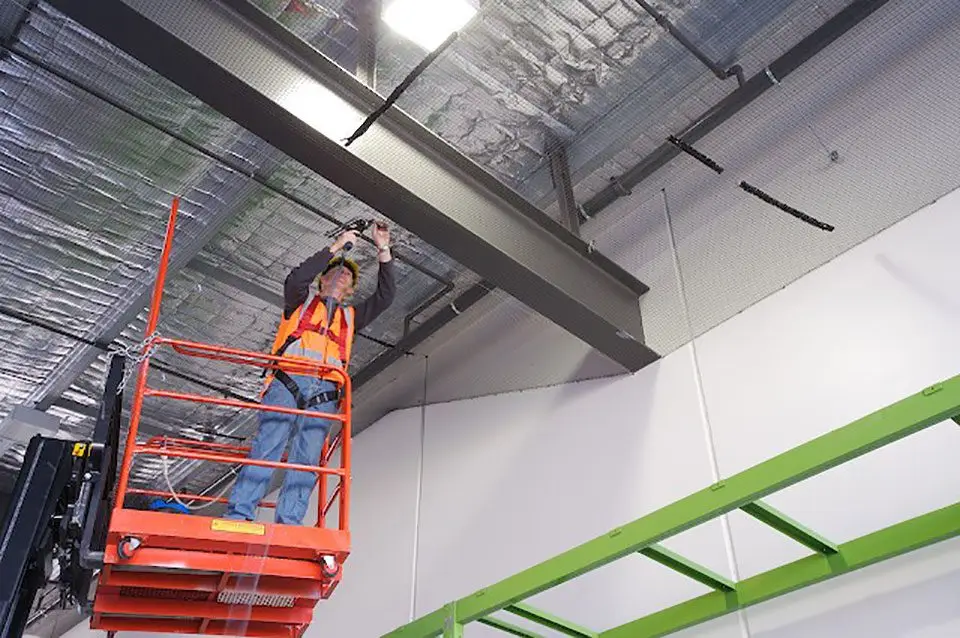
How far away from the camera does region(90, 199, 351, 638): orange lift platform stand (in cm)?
411

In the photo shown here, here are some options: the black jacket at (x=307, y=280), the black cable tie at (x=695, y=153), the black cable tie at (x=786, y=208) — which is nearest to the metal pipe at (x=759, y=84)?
the black cable tie at (x=695, y=153)

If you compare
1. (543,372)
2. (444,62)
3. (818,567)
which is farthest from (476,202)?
(818,567)

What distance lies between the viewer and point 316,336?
537 cm

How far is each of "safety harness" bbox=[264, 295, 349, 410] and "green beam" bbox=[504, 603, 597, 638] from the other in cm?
170

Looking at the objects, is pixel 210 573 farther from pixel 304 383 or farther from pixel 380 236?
pixel 380 236

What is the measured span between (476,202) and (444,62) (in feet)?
3.63

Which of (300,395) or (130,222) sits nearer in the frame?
(300,395)

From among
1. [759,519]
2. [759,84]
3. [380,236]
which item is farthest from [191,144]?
[759,519]

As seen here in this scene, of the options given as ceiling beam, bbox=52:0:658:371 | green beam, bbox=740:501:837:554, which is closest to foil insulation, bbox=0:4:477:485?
ceiling beam, bbox=52:0:658:371

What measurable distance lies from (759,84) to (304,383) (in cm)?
406

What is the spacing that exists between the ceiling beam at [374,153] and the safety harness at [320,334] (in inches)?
31.7

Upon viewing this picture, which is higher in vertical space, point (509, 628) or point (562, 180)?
point (562, 180)

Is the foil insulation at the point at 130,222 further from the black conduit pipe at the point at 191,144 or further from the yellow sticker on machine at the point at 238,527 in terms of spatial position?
the yellow sticker on machine at the point at 238,527

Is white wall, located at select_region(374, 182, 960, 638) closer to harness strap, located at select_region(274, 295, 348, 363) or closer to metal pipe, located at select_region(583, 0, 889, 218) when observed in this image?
metal pipe, located at select_region(583, 0, 889, 218)
